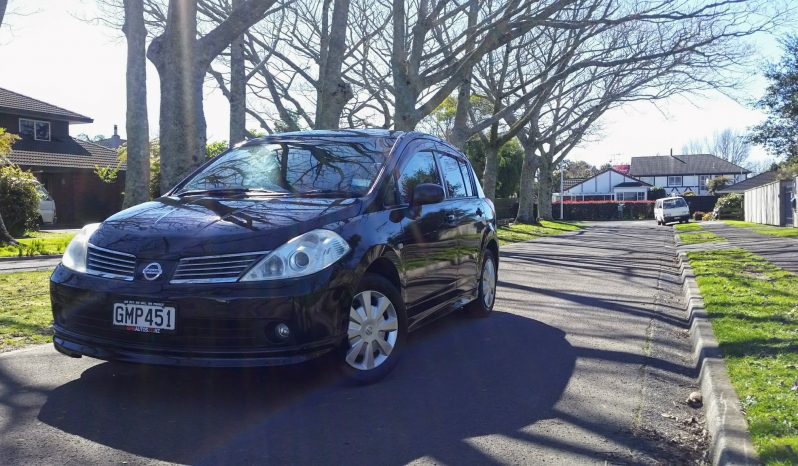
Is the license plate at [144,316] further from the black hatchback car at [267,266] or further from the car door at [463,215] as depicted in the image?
the car door at [463,215]

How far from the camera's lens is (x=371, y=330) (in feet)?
15.6

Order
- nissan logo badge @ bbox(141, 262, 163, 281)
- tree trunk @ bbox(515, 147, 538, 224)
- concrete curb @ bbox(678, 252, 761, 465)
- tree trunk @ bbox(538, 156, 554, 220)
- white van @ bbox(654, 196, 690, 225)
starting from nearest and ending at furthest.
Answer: concrete curb @ bbox(678, 252, 761, 465) → nissan logo badge @ bbox(141, 262, 163, 281) → tree trunk @ bbox(515, 147, 538, 224) → tree trunk @ bbox(538, 156, 554, 220) → white van @ bbox(654, 196, 690, 225)

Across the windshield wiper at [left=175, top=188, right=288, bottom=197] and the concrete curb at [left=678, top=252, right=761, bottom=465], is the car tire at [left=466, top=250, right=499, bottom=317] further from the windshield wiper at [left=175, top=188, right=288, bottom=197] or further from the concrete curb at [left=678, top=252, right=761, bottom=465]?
the windshield wiper at [left=175, top=188, right=288, bottom=197]

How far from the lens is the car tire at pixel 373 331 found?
4.59 meters

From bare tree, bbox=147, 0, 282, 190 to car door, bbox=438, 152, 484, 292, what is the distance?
13.8ft

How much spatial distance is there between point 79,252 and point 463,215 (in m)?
3.52

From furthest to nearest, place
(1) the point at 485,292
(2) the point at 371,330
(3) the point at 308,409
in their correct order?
(1) the point at 485,292 < (2) the point at 371,330 < (3) the point at 308,409

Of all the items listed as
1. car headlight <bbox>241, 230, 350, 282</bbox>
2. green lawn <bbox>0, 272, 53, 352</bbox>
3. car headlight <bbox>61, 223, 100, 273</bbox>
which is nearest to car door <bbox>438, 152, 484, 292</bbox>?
car headlight <bbox>241, 230, 350, 282</bbox>

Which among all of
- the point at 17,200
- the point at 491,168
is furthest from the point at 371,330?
the point at 491,168

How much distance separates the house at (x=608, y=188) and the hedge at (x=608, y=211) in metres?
24.6

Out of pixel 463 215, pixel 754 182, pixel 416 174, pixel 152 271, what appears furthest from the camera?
pixel 754 182

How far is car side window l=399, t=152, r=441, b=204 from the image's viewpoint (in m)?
5.65

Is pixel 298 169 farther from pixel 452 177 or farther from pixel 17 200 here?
pixel 17 200

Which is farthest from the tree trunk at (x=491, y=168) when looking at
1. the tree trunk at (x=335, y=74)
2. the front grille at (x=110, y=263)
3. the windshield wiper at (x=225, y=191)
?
the front grille at (x=110, y=263)
